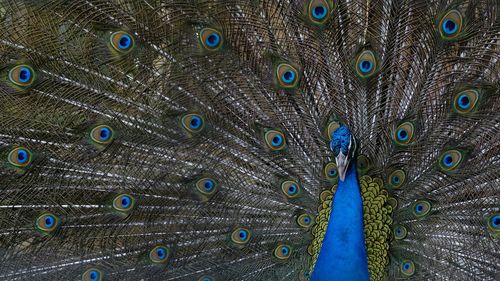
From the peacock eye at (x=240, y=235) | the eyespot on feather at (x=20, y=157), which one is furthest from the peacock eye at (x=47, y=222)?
the peacock eye at (x=240, y=235)

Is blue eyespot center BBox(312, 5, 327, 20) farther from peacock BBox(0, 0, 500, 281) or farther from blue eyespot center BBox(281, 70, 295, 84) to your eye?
blue eyespot center BBox(281, 70, 295, 84)

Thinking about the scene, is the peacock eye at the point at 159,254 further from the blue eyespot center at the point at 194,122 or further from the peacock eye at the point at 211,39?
the peacock eye at the point at 211,39

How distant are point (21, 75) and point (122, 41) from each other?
40cm

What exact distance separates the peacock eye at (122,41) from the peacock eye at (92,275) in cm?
95

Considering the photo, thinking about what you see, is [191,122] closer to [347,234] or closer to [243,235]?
[243,235]

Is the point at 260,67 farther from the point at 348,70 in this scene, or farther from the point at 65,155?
the point at 65,155

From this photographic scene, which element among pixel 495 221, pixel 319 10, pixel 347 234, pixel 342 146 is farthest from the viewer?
pixel 495 221

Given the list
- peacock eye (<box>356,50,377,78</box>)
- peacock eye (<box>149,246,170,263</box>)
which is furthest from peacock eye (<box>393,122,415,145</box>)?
peacock eye (<box>149,246,170,263</box>)

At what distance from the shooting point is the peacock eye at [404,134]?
7.13 feet

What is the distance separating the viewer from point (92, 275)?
2.33 meters

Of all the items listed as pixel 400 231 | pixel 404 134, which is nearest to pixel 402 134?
pixel 404 134

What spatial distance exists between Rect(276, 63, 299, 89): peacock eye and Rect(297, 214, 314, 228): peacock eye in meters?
0.60

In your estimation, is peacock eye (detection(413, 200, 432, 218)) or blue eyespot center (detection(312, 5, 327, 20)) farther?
peacock eye (detection(413, 200, 432, 218))

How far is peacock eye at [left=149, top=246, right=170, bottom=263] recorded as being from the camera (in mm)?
2381
